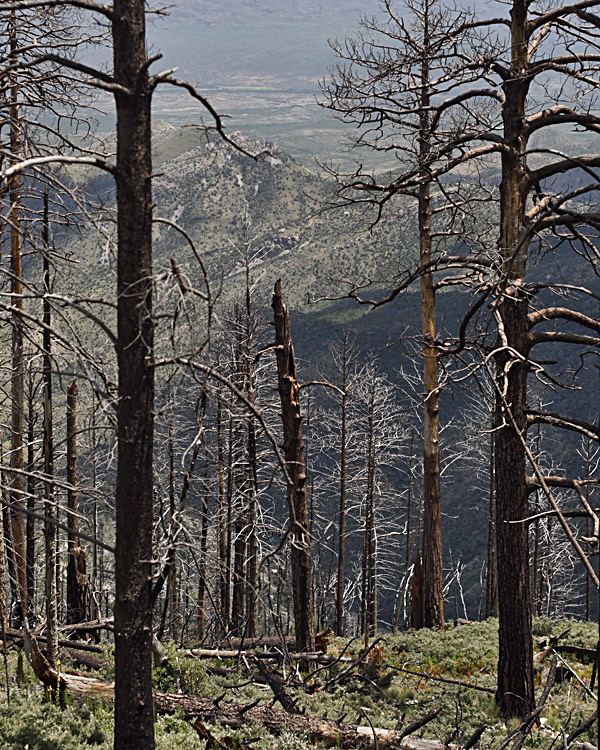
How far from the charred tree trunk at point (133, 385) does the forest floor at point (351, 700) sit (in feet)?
6.46

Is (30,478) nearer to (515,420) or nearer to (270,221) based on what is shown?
(515,420)

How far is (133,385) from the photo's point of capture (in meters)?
3.81

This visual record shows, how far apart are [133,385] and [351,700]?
694 centimetres

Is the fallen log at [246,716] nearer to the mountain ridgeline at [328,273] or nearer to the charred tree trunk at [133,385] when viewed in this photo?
the charred tree trunk at [133,385]

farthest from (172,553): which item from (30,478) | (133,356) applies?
(30,478)

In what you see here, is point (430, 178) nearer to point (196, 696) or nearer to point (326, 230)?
point (196, 696)

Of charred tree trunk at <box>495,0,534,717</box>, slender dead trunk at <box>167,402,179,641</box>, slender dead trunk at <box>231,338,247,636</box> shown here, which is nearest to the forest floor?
charred tree trunk at <box>495,0,534,717</box>

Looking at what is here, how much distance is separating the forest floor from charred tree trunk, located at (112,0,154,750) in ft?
6.46

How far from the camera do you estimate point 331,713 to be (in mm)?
8062

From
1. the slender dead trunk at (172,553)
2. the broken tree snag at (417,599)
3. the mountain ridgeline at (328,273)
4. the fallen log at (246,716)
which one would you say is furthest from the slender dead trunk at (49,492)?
the broken tree snag at (417,599)

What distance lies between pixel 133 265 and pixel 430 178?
444 cm

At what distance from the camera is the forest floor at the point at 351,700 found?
5.78m

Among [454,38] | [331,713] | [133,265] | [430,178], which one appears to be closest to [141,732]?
[133,265]

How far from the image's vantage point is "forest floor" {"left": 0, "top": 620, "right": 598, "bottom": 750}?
578 cm
